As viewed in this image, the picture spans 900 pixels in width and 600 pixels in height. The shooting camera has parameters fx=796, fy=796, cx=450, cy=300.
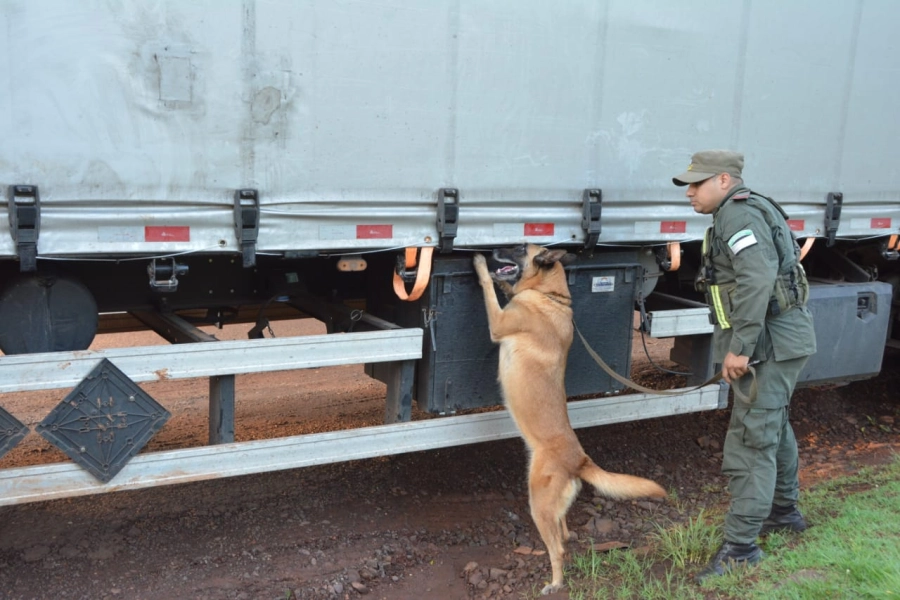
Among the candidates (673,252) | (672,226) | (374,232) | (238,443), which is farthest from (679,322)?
(238,443)

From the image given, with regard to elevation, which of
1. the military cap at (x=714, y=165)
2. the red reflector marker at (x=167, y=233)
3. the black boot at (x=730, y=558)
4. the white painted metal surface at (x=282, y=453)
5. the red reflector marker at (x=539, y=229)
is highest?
the military cap at (x=714, y=165)

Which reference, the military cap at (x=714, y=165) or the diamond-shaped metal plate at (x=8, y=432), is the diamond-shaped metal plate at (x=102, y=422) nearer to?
the diamond-shaped metal plate at (x=8, y=432)

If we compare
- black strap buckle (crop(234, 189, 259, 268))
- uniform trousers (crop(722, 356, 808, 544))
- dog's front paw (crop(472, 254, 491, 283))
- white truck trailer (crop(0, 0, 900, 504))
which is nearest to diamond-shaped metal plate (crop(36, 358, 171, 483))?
white truck trailer (crop(0, 0, 900, 504))

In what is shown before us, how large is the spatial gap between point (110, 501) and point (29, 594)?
792 mm

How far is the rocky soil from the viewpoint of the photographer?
3.54m

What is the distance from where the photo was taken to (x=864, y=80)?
441 cm

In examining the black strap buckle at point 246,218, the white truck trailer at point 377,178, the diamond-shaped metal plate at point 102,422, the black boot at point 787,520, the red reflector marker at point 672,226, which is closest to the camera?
the white truck trailer at point 377,178

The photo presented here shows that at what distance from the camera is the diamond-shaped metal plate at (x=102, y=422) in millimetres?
2904

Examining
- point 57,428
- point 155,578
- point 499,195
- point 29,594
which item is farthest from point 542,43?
point 29,594

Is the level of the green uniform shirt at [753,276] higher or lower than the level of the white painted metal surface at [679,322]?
higher

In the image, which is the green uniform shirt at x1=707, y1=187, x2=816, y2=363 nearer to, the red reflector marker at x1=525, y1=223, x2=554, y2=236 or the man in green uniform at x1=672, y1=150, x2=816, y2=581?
the man in green uniform at x1=672, y1=150, x2=816, y2=581

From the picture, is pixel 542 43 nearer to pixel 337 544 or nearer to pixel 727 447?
pixel 727 447

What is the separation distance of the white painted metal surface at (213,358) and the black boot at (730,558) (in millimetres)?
1540

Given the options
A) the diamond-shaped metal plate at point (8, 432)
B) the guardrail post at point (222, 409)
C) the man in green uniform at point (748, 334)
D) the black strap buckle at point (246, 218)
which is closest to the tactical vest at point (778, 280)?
the man in green uniform at point (748, 334)
